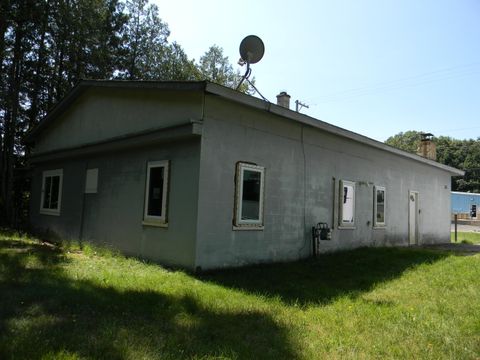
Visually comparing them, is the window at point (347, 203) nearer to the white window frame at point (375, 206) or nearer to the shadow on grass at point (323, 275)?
the shadow on grass at point (323, 275)

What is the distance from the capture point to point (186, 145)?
849cm

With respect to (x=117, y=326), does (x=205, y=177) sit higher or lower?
higher

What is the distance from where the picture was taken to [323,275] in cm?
857

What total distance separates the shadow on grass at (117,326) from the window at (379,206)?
8.89m

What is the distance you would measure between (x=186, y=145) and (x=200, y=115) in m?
0.74

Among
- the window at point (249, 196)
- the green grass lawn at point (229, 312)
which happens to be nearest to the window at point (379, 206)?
the green grass lawn at point (229, 312)

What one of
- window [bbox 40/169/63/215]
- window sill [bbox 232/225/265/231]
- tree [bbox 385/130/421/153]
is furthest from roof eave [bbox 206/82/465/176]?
tree [bbox 385/130/421/153]

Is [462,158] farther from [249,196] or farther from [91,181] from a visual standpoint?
[91,181]

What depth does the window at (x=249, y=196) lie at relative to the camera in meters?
8.68

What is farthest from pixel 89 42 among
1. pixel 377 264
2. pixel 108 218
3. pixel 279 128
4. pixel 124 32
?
pixel 377 264

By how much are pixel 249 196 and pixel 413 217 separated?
9.37m

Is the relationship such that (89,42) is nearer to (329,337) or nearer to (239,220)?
(239,220)

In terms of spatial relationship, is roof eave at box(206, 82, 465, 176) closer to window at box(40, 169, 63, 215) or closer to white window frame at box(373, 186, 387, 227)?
white window frame at box(373, 186, 387, 227)

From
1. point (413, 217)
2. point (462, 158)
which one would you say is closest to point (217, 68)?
point (413, 217)
